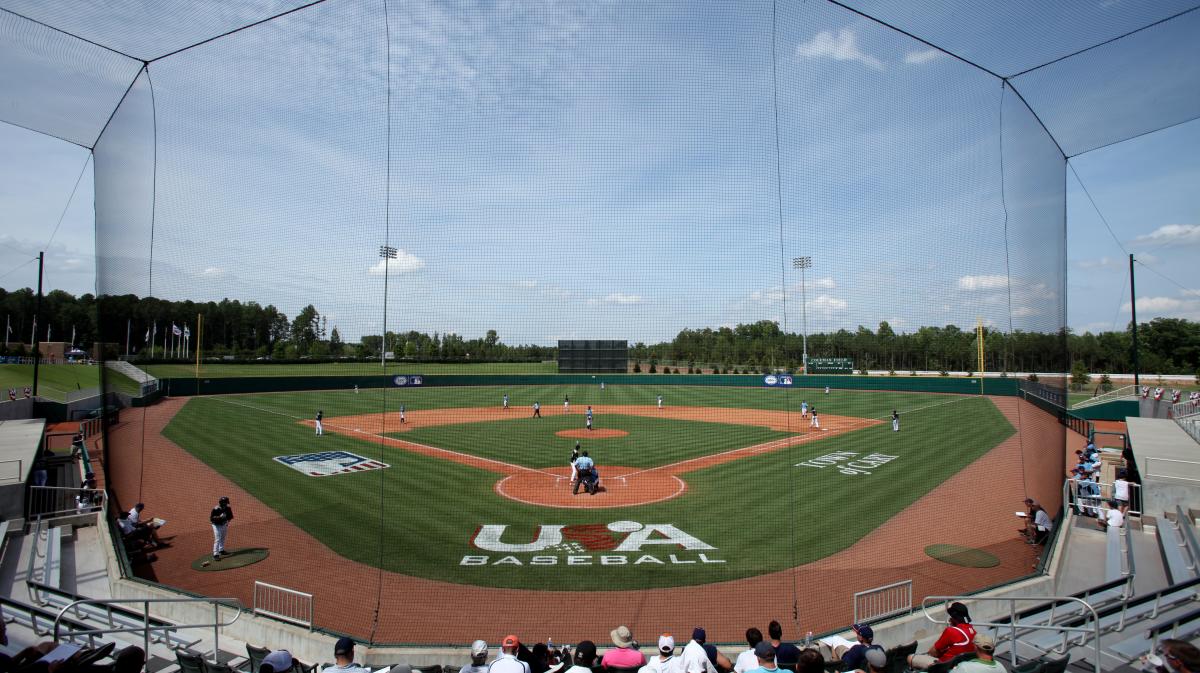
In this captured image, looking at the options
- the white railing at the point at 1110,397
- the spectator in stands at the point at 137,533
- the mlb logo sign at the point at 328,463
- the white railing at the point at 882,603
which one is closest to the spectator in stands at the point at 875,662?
the white railing at the point at 882,603

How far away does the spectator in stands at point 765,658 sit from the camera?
4.03 m

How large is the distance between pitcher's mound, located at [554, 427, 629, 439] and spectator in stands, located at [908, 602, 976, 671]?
60.8 ft

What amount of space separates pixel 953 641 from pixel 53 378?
1892 inches

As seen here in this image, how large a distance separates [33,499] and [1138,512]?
2234cm

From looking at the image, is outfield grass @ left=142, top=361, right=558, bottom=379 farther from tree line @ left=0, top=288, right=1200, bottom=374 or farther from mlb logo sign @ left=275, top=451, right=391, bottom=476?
mlb logo sign @ left=275, top=451, right=391, bottom=476

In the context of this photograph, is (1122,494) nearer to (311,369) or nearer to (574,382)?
(311,369)

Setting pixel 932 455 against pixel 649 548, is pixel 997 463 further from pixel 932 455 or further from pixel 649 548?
pixel 649 548

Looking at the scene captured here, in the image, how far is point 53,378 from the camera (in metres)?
33.9

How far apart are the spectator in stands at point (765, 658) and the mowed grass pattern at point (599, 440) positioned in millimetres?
12578

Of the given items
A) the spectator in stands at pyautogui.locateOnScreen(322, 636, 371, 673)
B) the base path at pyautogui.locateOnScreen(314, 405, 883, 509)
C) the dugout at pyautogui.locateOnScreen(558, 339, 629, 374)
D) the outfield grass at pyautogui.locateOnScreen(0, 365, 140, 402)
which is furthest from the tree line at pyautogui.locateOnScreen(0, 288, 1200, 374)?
the outfield grass at pyautogui.locateOnScreen(0, 365, 140, 402)

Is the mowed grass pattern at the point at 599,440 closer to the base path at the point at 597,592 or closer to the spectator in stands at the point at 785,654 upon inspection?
the base path at the point at 597,592

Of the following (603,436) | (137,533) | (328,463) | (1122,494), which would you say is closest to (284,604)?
(137,533)

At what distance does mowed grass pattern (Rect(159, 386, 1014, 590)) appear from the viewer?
31.0 feet

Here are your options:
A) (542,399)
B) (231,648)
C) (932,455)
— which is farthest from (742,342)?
(542,399)
